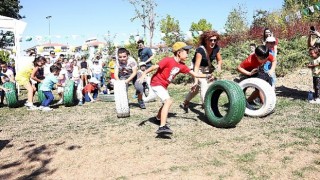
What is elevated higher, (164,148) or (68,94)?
(68,94)

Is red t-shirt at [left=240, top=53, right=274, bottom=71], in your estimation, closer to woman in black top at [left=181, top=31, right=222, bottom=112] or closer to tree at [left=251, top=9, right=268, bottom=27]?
woman in black top at [left=181, top=31, right=222, bottom=112]

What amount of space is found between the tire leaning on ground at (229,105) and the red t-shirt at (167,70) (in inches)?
32.9

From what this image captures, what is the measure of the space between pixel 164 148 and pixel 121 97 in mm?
2365

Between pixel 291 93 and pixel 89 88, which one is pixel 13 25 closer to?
pixel 89 88

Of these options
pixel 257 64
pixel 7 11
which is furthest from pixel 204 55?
pixel 7 11

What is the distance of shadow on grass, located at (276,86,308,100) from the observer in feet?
29.3

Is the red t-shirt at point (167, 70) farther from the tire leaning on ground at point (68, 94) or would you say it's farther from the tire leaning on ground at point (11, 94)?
the tire leaning on ground at point (11, 94)

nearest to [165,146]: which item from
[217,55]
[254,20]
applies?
[217,55]

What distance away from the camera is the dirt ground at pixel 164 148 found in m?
4.08

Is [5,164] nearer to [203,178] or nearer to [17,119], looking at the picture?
[203,178]

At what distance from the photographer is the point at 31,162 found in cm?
472

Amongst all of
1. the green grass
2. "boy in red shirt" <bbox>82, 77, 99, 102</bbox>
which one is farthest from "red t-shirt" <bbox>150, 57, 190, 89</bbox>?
"boy in red shirt" <bbox>82, 77, 99, 102</bbox>

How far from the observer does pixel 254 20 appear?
1072 inches

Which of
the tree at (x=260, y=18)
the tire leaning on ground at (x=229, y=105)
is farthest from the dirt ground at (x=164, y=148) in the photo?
the tree at (x=260, y=18)
